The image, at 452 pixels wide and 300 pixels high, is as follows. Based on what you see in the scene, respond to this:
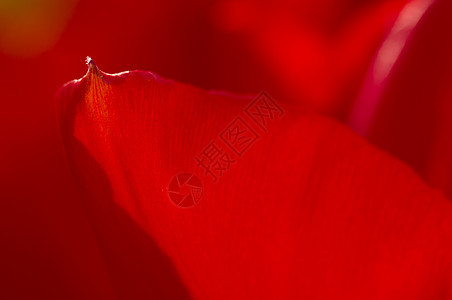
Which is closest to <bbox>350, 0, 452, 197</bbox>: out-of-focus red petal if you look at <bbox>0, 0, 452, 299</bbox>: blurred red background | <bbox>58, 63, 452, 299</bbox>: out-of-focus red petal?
<bbox>0, 0, 452, 299</bbox>: blurred red background

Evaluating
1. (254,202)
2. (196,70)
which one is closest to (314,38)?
(196,70)

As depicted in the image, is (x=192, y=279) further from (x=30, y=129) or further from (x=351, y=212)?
(x=30, y=129)

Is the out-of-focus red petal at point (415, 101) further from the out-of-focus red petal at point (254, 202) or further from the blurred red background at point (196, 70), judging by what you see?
the out-of-focus red petal at point (254, 202)

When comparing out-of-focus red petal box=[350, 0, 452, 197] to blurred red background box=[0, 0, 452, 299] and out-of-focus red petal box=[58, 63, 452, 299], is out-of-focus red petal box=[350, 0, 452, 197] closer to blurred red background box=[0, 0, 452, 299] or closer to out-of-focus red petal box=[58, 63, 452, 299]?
blurred red background box=[0, 0, 452, 299]

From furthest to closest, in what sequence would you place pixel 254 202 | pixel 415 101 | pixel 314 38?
pixel 314 38
pixel 415 101
pixel 254 202

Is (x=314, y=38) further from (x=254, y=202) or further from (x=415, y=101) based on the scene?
(x=254, y=202)

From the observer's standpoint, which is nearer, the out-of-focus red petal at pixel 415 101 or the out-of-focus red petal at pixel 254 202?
the out-of-focus red petal at pixel 254 202

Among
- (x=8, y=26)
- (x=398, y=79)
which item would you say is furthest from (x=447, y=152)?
(x=8, y=26)

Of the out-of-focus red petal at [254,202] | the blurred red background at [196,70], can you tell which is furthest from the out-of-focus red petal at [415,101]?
the out-of-focus red petal at [254,202]

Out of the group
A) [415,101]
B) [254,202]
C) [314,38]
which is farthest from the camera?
[314,38]
